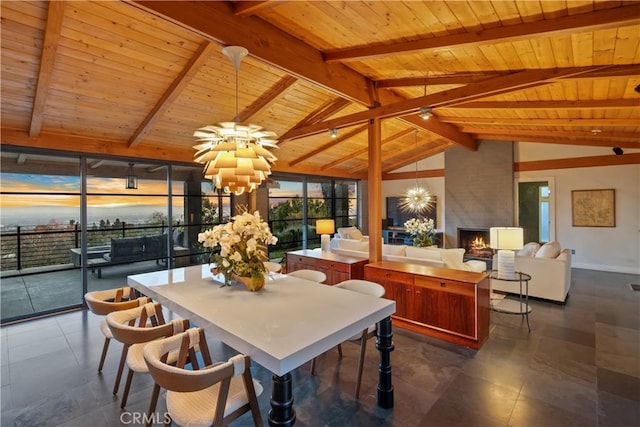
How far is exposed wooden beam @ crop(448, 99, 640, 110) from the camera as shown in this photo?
3.87m

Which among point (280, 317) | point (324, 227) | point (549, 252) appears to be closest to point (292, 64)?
point (280, 317)

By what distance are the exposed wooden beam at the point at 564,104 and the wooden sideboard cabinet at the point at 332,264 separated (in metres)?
3.20

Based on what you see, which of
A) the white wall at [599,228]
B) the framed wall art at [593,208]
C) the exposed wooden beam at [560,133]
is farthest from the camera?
the framed wall art at [593,208]

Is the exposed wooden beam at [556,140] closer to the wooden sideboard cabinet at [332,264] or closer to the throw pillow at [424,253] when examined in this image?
the throw pillow at [424,253]

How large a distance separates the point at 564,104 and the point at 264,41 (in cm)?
425

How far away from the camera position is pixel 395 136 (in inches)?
316

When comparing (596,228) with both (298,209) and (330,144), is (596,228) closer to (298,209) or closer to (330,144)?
(330,144)

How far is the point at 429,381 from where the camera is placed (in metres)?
2.73

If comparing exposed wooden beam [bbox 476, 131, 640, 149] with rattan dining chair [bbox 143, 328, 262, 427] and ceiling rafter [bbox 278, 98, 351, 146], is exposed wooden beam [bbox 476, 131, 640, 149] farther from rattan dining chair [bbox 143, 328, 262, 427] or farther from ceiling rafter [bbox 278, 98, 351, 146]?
rattan dining chair [bbox 143, 328, 262, 427]

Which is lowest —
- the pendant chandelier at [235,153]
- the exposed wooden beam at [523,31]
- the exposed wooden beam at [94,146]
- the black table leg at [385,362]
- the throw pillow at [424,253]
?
the black table leg at [385,362]

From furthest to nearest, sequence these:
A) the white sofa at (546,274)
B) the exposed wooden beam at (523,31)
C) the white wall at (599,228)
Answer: the white wall at (599,228) < the white sofa at (546,274) < the exposed wooden beam at (523,31)

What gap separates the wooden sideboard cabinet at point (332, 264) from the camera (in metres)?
4.71

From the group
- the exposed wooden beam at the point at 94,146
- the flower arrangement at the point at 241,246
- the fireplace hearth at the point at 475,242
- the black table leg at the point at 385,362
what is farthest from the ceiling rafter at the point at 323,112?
the fireplace hearth at the point at 475,242

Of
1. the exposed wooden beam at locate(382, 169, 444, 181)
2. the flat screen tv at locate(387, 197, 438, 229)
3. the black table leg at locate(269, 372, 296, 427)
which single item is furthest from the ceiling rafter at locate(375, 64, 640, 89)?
the flat screen tv at locate(387, 197, 438, 229)
